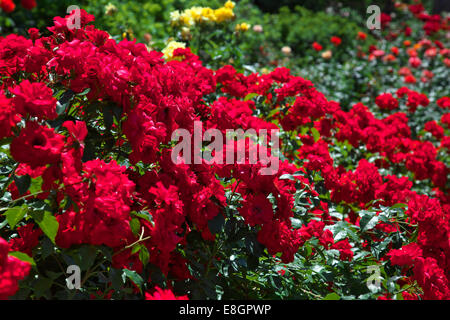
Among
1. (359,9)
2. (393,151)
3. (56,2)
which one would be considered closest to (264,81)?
(393,151)

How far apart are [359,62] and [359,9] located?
20.5 feet

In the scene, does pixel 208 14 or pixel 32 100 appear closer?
pixel 32 100

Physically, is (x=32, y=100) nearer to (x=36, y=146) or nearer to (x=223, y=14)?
(x=36, y=146)

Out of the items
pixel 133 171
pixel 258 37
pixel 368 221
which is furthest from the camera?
pixel 258 37

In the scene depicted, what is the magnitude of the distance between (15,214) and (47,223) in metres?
0.14

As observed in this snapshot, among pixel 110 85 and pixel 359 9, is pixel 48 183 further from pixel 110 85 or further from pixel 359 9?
pixel 359 9

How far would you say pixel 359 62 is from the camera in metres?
7.85

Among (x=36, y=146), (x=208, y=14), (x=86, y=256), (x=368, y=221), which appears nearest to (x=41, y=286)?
(x=86, y=256)

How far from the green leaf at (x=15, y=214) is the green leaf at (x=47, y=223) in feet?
0.23

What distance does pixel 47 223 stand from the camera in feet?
4.70

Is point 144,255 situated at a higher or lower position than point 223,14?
higher

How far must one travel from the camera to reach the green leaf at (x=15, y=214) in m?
1.48

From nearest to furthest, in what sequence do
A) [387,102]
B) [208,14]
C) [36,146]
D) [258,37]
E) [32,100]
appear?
1. [36,146]
2. [32,100]
3. [208,14]
4. [387,102]
5. [258,37]

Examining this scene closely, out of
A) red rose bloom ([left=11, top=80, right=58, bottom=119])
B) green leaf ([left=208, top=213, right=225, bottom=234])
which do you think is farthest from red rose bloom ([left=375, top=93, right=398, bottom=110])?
red rose bloom ([left=11, top=80, right=58, bottom=119])
